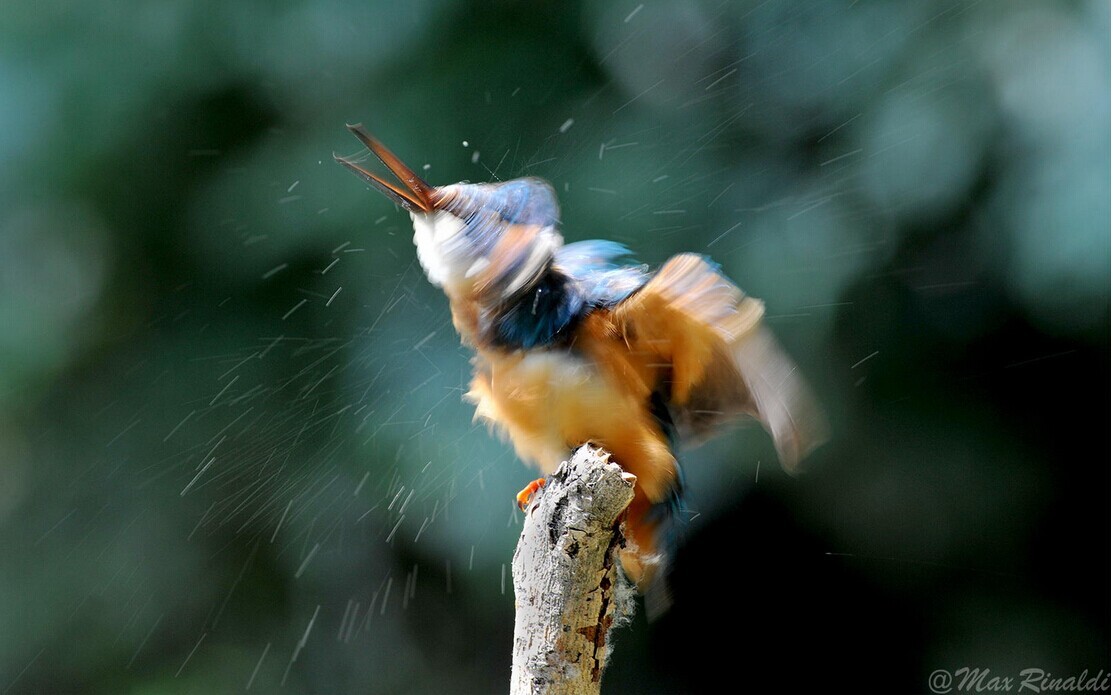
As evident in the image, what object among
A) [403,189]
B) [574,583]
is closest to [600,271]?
[403,189]

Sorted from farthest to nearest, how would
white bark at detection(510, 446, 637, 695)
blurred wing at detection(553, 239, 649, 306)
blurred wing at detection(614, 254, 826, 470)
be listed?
blurred wing at detection(553, 239, 649, 306)
blurred wing at detection(614, 254, 826, 470)
white bark at detection(510, 446, 637, 695)

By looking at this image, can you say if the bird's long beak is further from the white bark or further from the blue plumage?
the white bark

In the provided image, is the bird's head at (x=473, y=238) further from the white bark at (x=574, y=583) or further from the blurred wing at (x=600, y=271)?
the white bark at (x=574, y=583)

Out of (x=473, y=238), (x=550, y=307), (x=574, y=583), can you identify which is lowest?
(x=574, y=583)

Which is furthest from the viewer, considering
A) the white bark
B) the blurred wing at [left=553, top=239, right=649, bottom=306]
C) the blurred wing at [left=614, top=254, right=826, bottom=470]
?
the blurred wing at [left=553, top=239, right=649, bottom=306]

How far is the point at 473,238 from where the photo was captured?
3.48ft

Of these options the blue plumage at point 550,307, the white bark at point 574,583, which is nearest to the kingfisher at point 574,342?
the blue plumage at point 550,307

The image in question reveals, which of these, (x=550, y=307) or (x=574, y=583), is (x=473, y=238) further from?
(x=574, y=583)

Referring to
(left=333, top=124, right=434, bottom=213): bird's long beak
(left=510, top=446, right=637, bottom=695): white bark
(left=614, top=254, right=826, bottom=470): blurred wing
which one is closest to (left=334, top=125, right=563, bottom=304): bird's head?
(left=333, top=124, right=434, bottom=213): bird's long beak

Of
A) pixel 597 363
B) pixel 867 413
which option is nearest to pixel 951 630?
pixel 867 413

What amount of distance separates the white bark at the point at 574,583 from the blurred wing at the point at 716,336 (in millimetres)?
245

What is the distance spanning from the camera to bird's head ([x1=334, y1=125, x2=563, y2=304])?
107 centimetres

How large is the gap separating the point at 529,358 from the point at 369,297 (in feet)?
2.91

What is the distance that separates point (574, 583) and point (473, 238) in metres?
0.42
